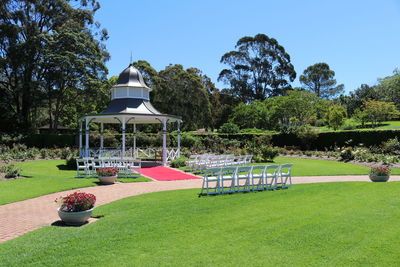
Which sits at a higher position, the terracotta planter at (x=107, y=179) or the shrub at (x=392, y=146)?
the shrub at (x=392, y=146)

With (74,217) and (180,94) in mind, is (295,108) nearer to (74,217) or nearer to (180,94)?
(180,94)

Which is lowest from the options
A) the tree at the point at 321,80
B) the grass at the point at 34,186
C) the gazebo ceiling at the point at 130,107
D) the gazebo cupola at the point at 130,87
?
the grass at the point at 34,186

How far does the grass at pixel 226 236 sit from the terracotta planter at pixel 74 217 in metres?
0.35

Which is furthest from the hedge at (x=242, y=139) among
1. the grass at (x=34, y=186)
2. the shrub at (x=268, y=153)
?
the grass at (x=34, y=186)

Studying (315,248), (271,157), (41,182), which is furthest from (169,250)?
(271,157)

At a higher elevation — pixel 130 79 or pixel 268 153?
pixel 130 79

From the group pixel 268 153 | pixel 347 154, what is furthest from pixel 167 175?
pixel 347 154

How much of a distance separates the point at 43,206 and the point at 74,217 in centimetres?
267

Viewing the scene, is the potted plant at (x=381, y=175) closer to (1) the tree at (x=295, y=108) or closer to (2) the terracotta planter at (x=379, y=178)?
(2) the terracotta planter at (x=379, y=178)

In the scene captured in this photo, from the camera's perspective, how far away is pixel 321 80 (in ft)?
310

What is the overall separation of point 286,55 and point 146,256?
224 feet

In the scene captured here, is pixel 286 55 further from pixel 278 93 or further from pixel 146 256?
pixel 146 256

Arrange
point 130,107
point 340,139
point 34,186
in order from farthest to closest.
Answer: point 340,139 < point 130,107 < point 34,186

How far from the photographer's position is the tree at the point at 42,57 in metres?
34.1
